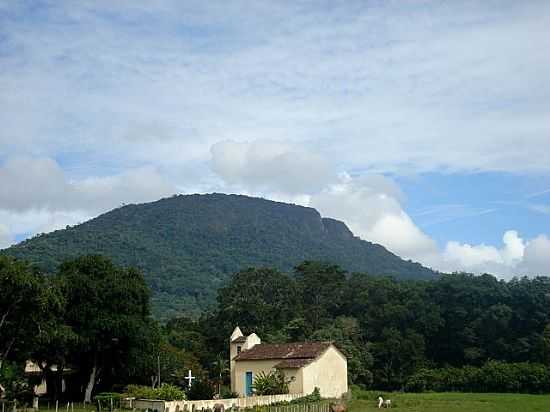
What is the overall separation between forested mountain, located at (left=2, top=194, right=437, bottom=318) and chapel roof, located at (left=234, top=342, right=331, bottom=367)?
57.6 meters

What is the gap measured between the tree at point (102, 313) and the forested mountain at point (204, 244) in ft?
185

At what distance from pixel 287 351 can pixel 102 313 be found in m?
11.8

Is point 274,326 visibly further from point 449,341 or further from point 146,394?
point 146,394

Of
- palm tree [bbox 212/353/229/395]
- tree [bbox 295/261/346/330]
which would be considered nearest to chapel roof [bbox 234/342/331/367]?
palm tree [bbox 212/353/229/395]

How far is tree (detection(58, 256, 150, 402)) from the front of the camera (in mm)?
43438

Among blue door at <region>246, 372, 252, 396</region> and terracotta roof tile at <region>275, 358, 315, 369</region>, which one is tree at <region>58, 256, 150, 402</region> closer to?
blue door at <region>246, 372, 252, 396</region>

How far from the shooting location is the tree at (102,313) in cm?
4344

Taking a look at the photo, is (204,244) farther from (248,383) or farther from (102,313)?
(102,313)

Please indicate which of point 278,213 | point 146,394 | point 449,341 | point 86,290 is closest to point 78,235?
point 278,213

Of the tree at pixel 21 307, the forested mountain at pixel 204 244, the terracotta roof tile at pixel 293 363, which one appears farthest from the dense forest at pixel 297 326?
the forested mountain at pixel 204 244

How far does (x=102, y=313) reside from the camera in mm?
44000

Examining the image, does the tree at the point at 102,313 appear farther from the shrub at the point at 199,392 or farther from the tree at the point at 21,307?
the shrub at the point at 199,392

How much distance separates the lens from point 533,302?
68.9 metres

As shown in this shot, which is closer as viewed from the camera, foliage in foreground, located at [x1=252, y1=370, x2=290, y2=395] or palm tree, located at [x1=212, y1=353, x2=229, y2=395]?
foliage in foreground, located at [x1=252, y1=370, x2=290, y2=395]
